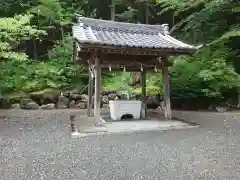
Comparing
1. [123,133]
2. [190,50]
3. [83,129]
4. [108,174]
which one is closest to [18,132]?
[83,129]

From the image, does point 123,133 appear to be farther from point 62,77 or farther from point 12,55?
point 62,77

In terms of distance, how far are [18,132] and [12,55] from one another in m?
2.80

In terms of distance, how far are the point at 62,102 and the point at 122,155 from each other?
26.9 feet

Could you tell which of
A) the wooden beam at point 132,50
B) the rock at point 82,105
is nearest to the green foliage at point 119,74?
the rock at point 82,105

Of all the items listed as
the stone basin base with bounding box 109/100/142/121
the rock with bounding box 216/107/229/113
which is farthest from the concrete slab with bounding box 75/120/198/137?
the rock with bounding box 216/107/229/113

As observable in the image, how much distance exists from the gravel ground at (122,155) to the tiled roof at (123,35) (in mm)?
2236

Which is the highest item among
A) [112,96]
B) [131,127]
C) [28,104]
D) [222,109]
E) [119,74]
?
[119,74]

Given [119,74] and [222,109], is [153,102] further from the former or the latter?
[119,74]

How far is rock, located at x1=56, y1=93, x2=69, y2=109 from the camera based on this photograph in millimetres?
12219

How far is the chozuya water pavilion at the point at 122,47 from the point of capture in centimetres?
674

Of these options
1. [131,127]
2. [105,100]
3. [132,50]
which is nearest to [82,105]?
[105,100]

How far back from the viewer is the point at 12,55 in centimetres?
829

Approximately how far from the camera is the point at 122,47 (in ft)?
22.1

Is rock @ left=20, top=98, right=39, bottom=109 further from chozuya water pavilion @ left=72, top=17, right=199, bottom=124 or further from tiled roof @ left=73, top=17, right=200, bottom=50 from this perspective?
tiled roof @ left=73, top=17, right=200, bottom=50
